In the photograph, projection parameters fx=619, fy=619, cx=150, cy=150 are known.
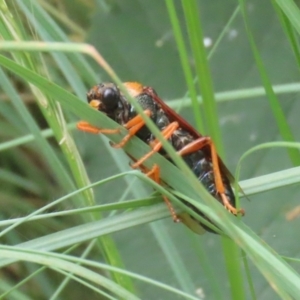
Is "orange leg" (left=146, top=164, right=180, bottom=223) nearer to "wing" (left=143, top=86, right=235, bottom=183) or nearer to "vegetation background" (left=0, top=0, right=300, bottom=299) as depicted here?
"wing" (left=143, top=86, right=235, bottom=183)

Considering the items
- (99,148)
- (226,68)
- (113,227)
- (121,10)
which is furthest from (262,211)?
(113,227)

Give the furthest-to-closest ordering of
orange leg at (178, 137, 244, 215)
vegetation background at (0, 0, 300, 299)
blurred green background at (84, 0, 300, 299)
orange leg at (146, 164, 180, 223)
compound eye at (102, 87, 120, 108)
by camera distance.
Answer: blurred green background at (84, 0, 300, 299)
vegetation background at (0, 0, 300, 299)
compound eye at (102, 87, 120, 108)
orange leg at (178, 137, 244, 215)
orange leg at (146, 164, 180, 223)

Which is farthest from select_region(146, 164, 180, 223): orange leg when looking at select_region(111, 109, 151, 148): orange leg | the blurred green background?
the blurred green background

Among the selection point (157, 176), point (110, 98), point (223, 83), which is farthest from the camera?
point (223, 83)

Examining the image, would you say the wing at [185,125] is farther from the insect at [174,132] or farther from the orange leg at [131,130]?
the orange leg at [131,130]

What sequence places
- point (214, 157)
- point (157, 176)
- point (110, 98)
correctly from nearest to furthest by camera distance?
point (157, 176) → point (214, 157) → point (110, 98)

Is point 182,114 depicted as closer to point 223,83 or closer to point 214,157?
point 223,83

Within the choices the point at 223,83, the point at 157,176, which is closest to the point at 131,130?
the point at 157,176

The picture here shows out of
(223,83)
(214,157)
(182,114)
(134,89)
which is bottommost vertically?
(214,157)
